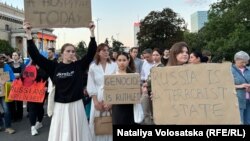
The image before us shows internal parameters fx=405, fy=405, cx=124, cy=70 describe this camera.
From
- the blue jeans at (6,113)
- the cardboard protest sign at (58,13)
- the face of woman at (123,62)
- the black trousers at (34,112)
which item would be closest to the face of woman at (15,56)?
the blue jeans at (6,113)

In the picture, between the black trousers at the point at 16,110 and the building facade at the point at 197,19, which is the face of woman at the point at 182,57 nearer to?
the black trousers at the point at 16,110

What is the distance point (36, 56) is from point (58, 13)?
2.39ft

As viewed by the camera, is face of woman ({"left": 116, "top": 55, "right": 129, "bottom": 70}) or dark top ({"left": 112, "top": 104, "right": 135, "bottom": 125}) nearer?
dark top ({"left": 112, "top": 104, "right": 135, "bottom": 125})

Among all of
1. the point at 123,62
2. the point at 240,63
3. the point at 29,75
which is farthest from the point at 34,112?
the point at 240,63

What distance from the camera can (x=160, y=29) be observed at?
7975cm

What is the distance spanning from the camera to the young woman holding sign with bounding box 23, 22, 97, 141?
5.29 m

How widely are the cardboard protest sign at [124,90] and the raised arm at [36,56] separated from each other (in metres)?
0.87

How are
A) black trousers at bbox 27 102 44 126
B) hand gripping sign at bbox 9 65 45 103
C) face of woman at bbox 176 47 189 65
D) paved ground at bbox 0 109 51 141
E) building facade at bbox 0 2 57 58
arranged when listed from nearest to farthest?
face of woman at bbox 176 47 189 65
paved ground at bbox 0 109 51 141
black trousers at bbox 27 102 44 126
hand gripping sign at bbox 9 65 45 103
building facade at bbox 0 2 57 58

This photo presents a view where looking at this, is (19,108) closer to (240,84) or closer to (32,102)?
(32,102)

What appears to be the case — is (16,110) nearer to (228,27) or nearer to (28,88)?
(28,88)

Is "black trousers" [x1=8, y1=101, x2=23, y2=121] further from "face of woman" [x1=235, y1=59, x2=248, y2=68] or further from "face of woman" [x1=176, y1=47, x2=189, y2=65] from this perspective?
"face of woman" [x1=176, y1=47, x2=189, y2=65]

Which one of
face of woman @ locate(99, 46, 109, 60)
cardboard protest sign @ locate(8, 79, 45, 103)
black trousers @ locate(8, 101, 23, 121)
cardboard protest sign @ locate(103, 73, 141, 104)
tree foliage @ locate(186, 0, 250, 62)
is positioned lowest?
black trousers @ locate(8, 101, 23, 121)

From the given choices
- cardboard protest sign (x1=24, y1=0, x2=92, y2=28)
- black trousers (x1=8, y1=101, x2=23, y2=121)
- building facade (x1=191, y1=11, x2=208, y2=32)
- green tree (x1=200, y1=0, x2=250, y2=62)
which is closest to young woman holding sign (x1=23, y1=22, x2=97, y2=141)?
cardboard protest sign (x1=24, y1=0, x2=92, y2=28)

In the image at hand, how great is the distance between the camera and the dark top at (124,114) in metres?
5.17
